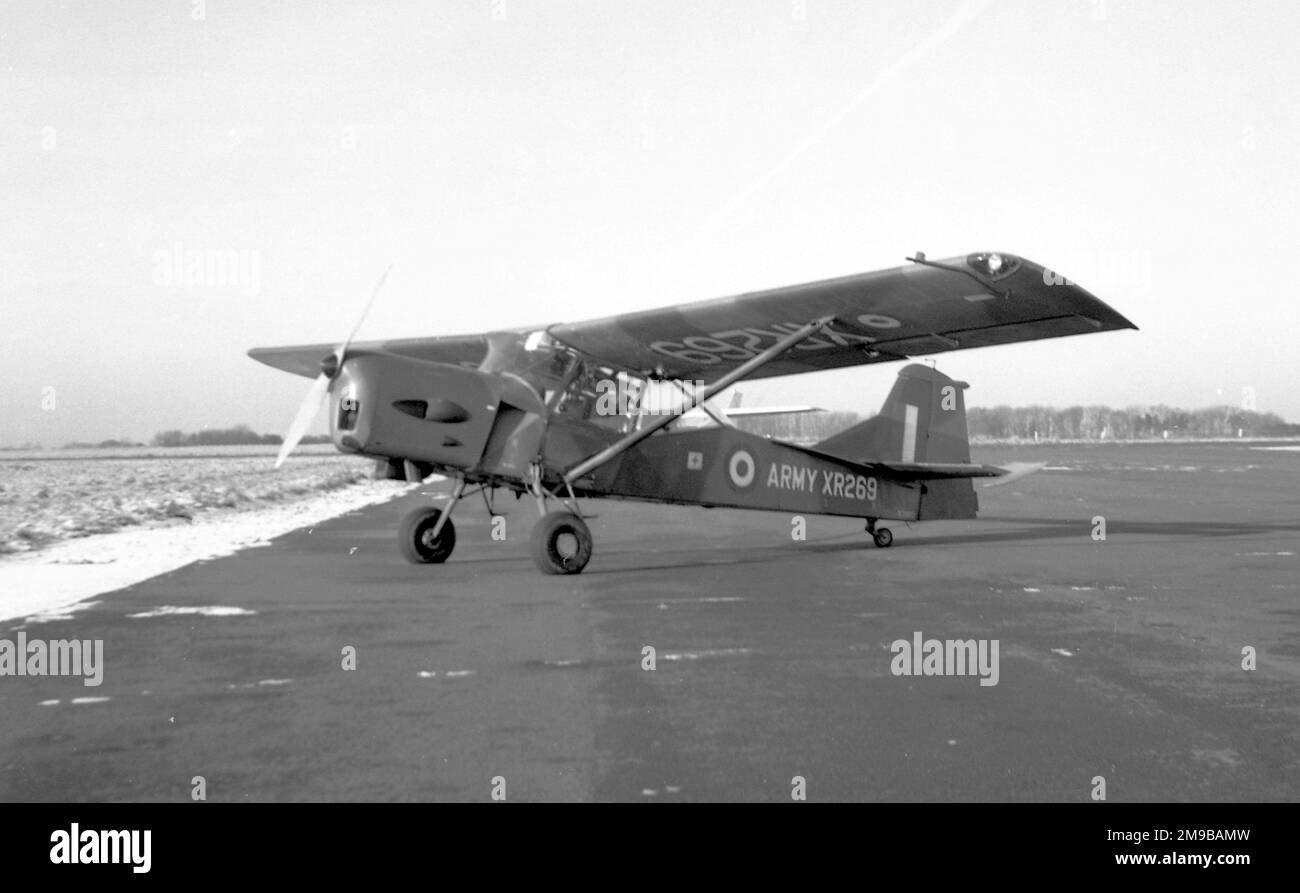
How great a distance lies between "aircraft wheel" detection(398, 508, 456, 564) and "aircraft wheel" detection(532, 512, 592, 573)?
1750 millimetres

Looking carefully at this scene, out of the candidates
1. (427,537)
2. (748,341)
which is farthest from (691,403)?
(427,537)

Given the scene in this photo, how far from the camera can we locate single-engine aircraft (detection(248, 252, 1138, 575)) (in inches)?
408

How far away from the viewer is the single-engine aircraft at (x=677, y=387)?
408 inches

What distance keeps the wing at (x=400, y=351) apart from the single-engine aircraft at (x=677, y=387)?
0.04 meters

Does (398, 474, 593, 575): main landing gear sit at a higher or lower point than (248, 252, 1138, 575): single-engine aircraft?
lower

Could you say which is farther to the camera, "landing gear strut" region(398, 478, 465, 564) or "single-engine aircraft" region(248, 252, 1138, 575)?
"landing gear strut" region(398, 478, 465, 564)

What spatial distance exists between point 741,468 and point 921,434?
Result: 3408 mm

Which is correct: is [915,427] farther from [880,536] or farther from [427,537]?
[427,537]

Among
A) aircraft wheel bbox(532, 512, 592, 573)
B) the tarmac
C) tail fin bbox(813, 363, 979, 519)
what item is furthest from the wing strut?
tail fin bbox(813, 363, 979, 519)

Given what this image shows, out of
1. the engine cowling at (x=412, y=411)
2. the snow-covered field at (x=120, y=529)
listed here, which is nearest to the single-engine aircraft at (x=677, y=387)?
the engine cowling at (x=412, y=411)

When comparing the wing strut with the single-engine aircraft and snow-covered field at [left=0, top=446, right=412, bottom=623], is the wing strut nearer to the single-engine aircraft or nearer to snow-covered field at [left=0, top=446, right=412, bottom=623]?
the single-engine aircraft

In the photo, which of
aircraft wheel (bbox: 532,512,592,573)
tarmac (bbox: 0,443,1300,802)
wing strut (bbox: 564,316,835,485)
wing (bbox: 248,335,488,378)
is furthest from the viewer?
wing (bbox: 248,335,488,378)
